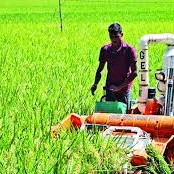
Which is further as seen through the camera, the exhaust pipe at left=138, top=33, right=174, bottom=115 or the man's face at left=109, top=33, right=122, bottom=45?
the man's face at left=109, top=33, right=122, bottom=45

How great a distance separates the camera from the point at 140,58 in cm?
572

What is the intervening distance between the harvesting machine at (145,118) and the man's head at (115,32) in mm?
274

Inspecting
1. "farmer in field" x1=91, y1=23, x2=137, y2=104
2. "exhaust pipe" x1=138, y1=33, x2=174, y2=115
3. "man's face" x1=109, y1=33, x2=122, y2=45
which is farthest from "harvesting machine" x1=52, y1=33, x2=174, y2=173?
"man's face" x1=109, y1=33, x2=122, y2=45

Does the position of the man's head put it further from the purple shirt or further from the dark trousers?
the dark trousers

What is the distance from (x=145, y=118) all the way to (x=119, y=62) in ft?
3.68

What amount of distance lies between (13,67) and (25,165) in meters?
5.18

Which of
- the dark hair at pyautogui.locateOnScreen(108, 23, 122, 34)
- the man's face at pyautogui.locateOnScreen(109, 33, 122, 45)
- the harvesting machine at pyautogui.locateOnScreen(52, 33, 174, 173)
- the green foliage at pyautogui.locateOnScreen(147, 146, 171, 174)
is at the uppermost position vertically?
the dark hair at pyautogui.locateOnScreen(108, 23, 122, 34)

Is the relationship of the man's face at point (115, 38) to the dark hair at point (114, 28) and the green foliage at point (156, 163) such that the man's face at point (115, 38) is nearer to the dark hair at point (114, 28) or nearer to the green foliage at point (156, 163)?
the dark hair at point (114, 28)

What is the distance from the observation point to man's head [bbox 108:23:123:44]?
19.0 ft

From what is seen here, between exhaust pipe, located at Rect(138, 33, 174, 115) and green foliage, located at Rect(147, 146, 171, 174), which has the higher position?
exhaust pipe, located at Rect(138, 33, 174, 115)

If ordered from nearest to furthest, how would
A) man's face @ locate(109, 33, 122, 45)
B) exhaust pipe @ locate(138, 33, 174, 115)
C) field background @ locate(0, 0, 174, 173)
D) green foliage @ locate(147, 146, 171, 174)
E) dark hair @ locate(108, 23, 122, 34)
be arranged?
field background @ locate(0, 0, 174, 173) < green foliage @ locate(147, 146, 171, 174) < exhaust pipe @ locate(138, 33, 174, 115) < dark hair @ locate(108, 23, 122, 34) < man's face @ locate(109, 33, 122, 45)

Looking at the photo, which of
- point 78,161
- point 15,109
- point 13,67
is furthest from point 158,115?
point 13,67

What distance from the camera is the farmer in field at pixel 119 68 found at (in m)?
6.01

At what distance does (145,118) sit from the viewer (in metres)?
5.12
